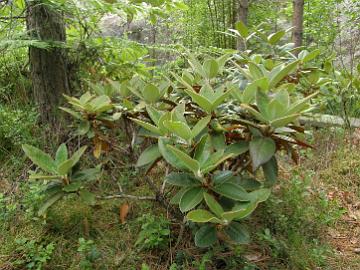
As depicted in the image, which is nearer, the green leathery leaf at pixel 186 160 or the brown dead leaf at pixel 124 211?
the green leathery leaf at pixel 186 160

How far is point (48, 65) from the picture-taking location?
3490 millimetres

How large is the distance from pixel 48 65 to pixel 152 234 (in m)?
1.82

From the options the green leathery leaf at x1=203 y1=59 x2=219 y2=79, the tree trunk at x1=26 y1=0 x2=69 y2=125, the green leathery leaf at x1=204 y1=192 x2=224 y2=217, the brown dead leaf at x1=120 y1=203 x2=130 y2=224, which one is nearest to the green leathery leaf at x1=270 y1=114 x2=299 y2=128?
the green leathery leaf at x1=204 y1=192 x2=224 y2=217

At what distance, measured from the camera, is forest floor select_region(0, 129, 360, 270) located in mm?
2369

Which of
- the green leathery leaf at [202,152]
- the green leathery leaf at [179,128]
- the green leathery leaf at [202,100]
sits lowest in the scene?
the green leathery leaf at [202,152]

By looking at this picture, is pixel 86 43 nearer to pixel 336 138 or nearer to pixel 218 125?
pixel 218 125

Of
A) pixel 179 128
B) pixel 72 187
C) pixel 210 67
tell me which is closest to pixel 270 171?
pixel 179 128

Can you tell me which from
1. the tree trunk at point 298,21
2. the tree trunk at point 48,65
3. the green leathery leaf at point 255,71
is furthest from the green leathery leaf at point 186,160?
the tree trunk at point 298,21

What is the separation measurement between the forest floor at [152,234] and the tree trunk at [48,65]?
24.9 inches

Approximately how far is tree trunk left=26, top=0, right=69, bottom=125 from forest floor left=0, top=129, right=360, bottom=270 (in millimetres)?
633

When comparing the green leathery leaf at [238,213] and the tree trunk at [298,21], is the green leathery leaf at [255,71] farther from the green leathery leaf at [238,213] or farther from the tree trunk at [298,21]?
the tree trunk at [298,21]

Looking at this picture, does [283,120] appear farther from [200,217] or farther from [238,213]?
[200,217]

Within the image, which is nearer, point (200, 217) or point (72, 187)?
point (200, 217)

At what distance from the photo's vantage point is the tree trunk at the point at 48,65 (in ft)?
11.2
